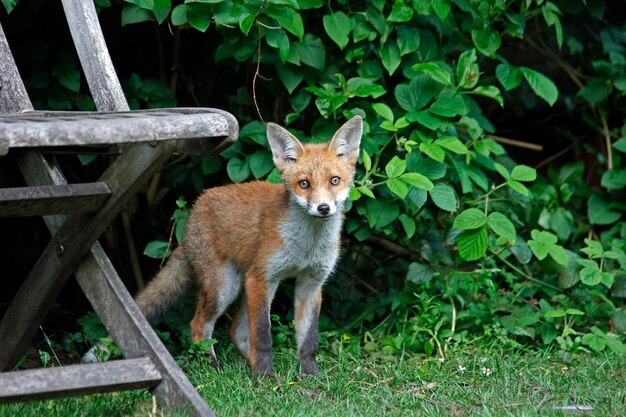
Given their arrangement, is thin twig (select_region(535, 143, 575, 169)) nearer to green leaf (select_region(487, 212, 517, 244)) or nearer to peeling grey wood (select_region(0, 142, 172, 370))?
green leaf (select_region(487, 212, 517, 244))

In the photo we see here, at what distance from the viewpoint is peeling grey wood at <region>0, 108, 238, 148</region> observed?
9.76 feet

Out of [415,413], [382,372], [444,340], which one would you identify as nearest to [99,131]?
[415,413]

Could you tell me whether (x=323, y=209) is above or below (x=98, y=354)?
above

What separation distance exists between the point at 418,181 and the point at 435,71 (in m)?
A: 0.64

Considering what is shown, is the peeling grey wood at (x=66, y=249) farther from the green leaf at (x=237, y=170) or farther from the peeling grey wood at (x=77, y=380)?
the green leaf at (x=237, y=170)

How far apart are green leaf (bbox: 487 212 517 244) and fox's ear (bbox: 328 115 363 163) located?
3.03 feet

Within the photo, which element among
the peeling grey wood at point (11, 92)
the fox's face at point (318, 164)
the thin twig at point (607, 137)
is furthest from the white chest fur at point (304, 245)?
the thin twig at point (607, 137)

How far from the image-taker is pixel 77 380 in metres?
3.32

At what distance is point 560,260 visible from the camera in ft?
17.3

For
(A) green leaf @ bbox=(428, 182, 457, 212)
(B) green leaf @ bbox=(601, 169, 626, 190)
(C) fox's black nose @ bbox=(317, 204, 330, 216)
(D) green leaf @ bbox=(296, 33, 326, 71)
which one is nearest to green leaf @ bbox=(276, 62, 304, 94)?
(D) green leaf @ bbox=(296, 33, 326, 71)

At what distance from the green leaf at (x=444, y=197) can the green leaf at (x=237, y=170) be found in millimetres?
1052

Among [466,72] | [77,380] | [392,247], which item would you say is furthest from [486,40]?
[77,380]

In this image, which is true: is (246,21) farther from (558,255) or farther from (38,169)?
(558,255)

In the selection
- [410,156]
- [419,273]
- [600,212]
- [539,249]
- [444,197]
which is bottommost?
[600,212]
